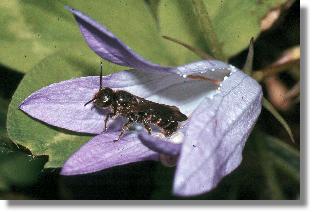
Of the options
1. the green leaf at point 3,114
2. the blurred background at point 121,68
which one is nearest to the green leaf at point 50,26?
the blurred background at point 121,68

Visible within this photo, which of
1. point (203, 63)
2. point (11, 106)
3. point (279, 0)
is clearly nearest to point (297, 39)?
point (279, 0)

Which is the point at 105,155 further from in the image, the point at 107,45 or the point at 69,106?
the point at 107,45

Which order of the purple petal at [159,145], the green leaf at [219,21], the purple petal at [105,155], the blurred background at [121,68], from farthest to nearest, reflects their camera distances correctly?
1. the green leaf at [219,21]
2. the blurred background at [121,68]
3. the purple petal at [105,155]
4. the purple petal at [159,145]

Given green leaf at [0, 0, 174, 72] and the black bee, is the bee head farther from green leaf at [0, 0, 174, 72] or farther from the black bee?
green leaf at [0, 0, 174, 72]

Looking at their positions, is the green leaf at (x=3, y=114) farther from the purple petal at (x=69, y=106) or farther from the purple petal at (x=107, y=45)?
the purple petal at (x=107, y=45)

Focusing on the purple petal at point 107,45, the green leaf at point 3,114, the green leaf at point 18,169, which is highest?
the purple petal at point 107,45

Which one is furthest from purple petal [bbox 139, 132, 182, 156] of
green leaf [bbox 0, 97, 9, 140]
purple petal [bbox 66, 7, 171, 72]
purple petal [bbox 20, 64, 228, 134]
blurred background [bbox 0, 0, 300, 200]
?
green leaf [bbox 0, 97, 9, 140]

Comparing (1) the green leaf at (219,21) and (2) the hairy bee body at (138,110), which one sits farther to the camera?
(1) the green leaf at (219,21)
